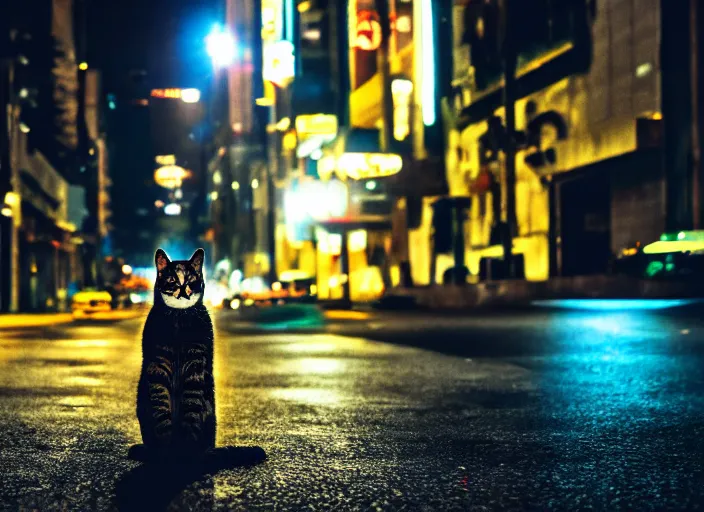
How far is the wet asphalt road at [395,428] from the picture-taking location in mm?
4664

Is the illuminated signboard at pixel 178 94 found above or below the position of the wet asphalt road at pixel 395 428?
above

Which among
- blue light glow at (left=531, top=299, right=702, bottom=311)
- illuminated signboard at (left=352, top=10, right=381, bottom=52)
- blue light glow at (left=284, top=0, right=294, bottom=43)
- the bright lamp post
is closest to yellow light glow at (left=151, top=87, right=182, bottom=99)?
the bright lamp post

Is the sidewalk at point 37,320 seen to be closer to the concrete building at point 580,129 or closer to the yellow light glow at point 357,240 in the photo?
the concrete building at point 580,129

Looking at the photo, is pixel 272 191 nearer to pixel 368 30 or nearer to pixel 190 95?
pixel 368 30

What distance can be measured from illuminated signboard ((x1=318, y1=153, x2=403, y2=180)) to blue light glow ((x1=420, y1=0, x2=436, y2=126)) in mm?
3546

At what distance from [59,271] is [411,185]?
117ft

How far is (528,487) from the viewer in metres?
4.84

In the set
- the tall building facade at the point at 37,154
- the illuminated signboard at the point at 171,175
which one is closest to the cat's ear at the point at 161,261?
the tall building facade at the point at 37,154

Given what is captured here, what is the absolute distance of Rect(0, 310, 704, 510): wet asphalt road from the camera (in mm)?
4664

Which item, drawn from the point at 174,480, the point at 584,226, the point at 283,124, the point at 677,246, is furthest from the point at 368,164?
the point at 174,480

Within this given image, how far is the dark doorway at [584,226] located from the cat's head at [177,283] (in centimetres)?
2572

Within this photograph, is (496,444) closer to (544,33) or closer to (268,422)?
(268,422)

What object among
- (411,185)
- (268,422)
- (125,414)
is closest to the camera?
(268,422)

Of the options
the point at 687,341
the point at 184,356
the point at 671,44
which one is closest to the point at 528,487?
the point at 184,356
